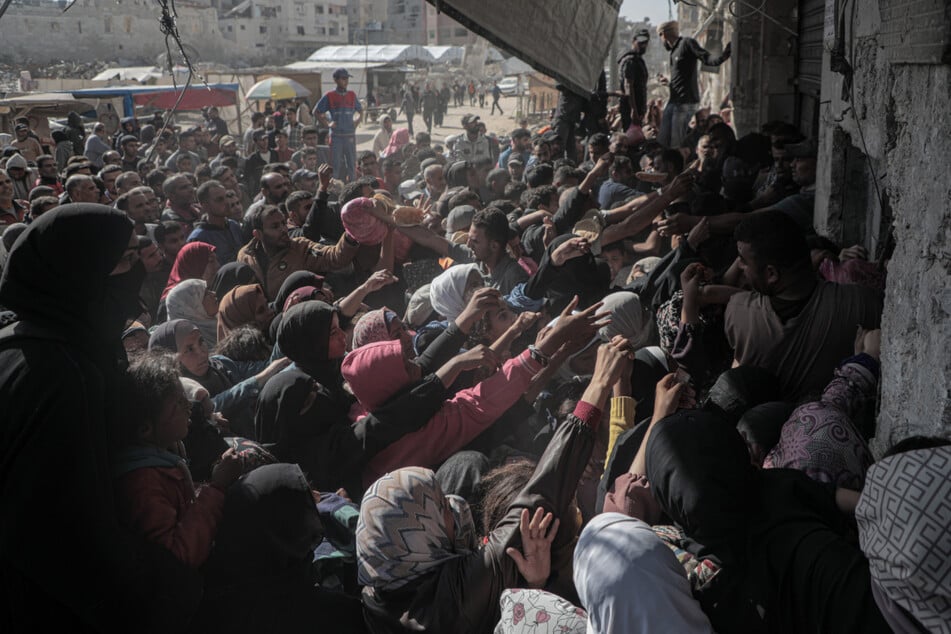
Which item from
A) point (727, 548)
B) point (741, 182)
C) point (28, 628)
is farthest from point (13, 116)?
point (727, 548)

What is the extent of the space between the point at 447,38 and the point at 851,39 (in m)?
80.3

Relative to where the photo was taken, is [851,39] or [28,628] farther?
[851,39]

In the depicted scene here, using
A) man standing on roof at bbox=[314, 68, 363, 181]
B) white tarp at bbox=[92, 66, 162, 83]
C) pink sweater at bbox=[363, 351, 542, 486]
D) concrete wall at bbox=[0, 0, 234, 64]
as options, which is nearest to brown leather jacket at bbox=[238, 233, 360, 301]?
pink sweater at bbox=[363, 351, 542, 486]

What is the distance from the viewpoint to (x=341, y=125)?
1295 cm

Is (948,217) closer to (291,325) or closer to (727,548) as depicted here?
(727,548)

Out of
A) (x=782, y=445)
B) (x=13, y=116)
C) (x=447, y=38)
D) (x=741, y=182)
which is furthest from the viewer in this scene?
(x=447, y=38)

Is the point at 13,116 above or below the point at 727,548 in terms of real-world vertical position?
above

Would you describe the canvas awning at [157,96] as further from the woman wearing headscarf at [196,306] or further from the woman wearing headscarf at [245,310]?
the woman wearing headscarf at [245,310]

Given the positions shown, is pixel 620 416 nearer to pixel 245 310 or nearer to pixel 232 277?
pixel 245 310

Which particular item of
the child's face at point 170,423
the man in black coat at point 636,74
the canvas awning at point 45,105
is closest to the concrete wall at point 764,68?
the man in black coat at point 636,74

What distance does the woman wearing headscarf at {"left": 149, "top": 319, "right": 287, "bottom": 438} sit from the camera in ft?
12.1

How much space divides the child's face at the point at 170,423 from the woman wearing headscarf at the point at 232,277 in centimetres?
288

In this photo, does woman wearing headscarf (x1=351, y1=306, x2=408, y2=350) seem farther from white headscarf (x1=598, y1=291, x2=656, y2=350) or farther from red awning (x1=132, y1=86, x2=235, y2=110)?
red awning (x1=132, y1=86, x2=235, y2=110)

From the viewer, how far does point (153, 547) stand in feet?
6.56
